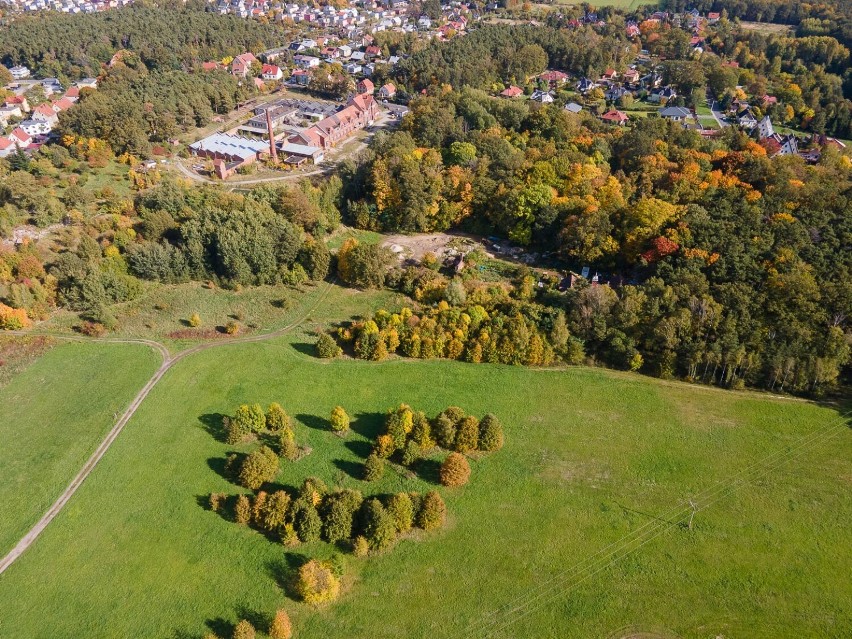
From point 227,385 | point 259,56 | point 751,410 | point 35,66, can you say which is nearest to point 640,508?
point 751,410

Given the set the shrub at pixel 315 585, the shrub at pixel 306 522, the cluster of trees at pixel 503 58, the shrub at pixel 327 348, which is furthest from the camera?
the cluster of trees at pixel 503 58

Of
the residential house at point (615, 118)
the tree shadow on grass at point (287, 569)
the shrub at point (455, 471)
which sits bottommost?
the tree shadow on grass at point (287, 569)

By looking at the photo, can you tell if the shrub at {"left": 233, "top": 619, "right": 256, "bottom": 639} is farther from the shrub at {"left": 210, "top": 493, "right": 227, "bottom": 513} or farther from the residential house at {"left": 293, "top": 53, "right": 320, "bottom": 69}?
the residential house at {"left": 293, "top": 53, "right": 320, "bottom": 69}

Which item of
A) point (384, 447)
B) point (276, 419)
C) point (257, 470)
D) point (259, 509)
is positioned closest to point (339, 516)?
point (259, 509)

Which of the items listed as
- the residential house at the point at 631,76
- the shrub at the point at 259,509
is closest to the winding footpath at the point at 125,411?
the shrub at the point at 259,509

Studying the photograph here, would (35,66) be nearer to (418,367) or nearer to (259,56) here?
(259,56)

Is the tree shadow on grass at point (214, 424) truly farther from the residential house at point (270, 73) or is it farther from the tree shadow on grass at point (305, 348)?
the residential house at point (270, 73)

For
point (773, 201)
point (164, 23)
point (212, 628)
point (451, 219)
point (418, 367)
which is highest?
point (164, 23)

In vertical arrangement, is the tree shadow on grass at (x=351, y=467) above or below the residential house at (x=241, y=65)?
below

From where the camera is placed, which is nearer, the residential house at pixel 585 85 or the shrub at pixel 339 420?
the shrub at pixel 339 420
